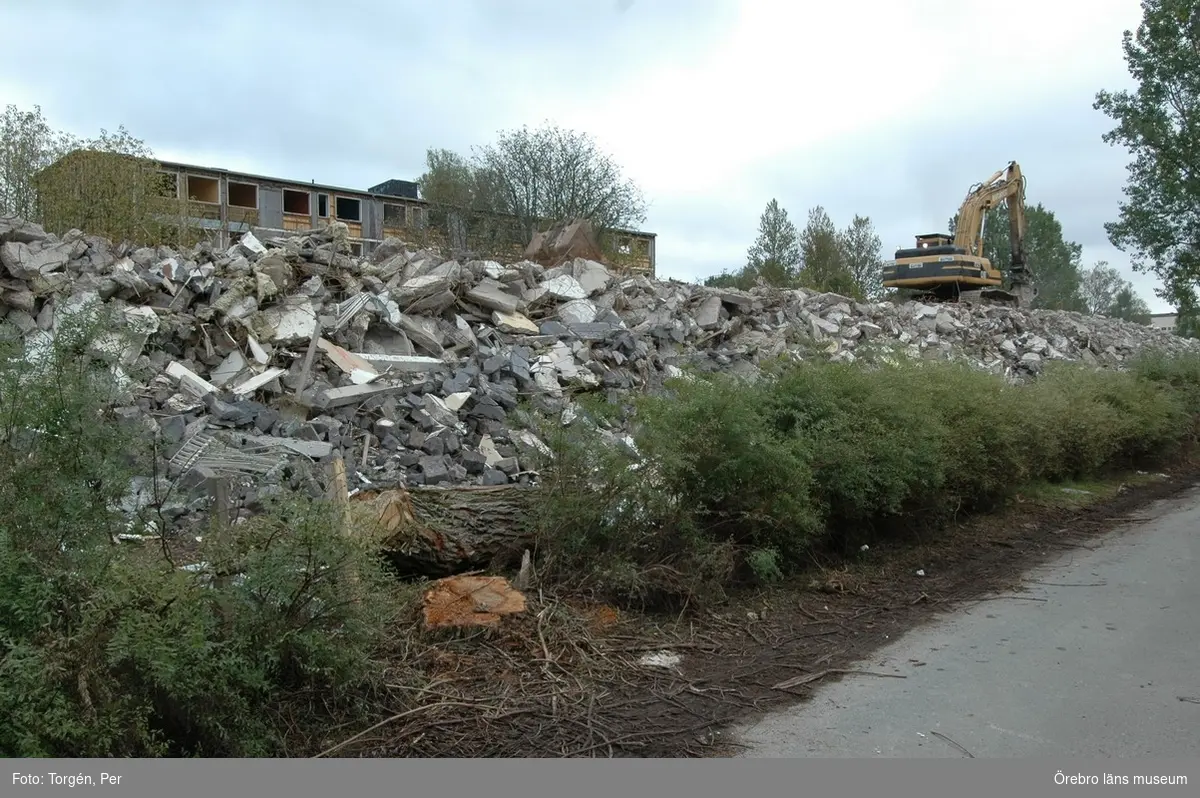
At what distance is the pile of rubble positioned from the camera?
9.10 meters

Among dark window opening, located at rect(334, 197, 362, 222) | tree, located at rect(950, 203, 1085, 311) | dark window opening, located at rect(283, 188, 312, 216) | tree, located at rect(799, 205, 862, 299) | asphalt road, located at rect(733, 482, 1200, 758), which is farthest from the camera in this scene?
tree, located at rect(950, 203, 1085, 311)

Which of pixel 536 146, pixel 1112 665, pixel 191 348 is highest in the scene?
pixel 536 146

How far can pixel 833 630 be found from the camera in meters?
6.53

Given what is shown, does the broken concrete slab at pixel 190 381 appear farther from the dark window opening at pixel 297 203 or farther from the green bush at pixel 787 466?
the dark window opening at pixel 297 203

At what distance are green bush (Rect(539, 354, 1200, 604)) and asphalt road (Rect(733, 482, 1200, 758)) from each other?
4.28ft

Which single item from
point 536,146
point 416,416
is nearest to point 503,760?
point 416,416

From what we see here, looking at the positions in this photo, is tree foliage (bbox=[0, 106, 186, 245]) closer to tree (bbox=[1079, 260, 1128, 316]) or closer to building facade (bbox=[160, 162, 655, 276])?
building facade (bbox=[160, 162, 655, 276])

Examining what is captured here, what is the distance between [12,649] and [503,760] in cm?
202

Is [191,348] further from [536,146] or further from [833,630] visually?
[536,146]

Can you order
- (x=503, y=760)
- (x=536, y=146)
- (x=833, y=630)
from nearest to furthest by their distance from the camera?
1. (x=503, y=760)
2. (x=833, y=630)
3. (x=536, y=146)

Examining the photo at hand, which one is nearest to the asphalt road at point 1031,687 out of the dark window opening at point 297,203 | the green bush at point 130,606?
the green bush at point 130,606

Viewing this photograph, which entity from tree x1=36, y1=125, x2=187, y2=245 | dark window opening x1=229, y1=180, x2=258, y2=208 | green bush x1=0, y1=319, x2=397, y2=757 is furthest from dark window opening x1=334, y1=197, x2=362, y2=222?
green bush x1=0, y1=319, x2=397, y2=757

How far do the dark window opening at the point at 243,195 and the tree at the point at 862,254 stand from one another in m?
30.8

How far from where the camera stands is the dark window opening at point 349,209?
177 ft
